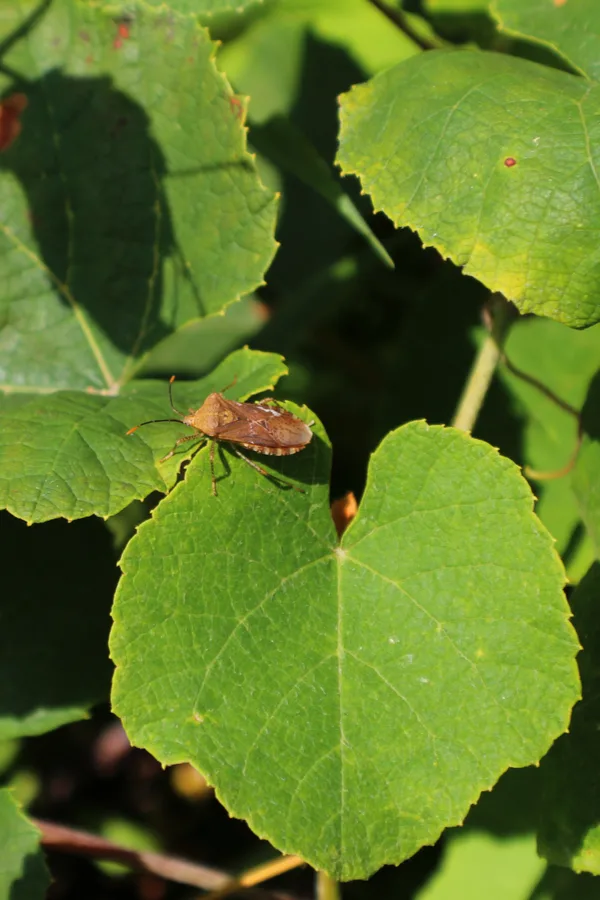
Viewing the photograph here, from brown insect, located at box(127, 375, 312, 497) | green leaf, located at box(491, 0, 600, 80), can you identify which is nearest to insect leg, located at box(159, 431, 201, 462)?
brown insect, located at box(127, 375, 312, 497)

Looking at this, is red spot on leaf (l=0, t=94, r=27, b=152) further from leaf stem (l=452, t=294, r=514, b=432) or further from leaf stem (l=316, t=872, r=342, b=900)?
leaf stem (l=316, t=872, r=342, b=900)

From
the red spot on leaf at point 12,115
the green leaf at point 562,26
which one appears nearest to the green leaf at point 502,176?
the green leaf at point 562,26

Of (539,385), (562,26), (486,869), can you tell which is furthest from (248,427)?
(486,869)

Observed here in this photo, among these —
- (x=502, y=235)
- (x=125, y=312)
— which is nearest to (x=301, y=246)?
(x=125, y=312)

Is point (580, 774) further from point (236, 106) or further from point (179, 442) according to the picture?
point (236, 106)

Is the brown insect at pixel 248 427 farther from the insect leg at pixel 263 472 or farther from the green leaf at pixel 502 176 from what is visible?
the green leaf at pixel 502 176
